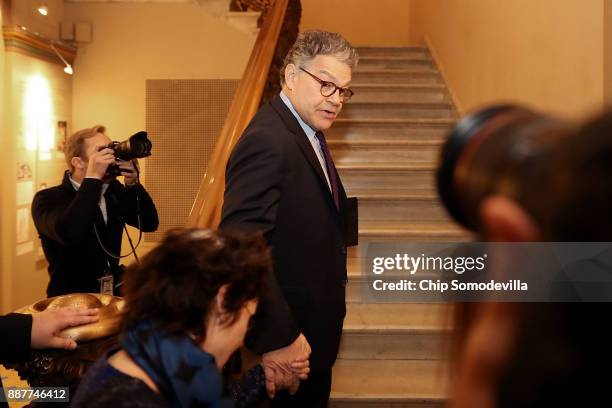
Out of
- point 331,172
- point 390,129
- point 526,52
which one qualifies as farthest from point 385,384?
point 390,129

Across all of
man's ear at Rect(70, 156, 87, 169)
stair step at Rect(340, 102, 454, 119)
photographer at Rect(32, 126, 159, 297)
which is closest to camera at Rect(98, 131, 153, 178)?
photographer at Rect(32, 126, 159, 297)

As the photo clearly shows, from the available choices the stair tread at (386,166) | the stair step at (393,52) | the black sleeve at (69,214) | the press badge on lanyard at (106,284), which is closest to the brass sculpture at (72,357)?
the press badge on lanyard at (106,284)

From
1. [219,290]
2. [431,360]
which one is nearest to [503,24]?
[431,360]

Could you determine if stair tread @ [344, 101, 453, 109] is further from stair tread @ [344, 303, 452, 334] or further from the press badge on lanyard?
the press badge on lanyard

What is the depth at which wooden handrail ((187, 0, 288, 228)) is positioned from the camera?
7.11 ft

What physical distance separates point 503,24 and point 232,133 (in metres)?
2.05

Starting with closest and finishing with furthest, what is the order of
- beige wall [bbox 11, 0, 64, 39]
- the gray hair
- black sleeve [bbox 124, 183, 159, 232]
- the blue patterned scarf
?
the blue patterned scarf < the gray hair < black sleeve [bbox 124, 183, 159, 232] < beige wall [bbox 11, 0, 64, 39]

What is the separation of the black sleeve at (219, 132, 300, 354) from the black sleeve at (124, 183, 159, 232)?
1360mm

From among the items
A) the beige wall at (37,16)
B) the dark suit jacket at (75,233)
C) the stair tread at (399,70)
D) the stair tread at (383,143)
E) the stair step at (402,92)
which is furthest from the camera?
the stair tread at (399,70)

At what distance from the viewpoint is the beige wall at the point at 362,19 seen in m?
8.12

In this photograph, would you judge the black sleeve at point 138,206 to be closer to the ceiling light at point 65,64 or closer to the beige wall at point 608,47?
the beige wall at point 608,47

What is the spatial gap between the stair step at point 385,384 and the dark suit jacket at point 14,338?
1.49 meters

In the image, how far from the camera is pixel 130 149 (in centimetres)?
269

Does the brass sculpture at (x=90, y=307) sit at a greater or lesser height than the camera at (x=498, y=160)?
lesser
